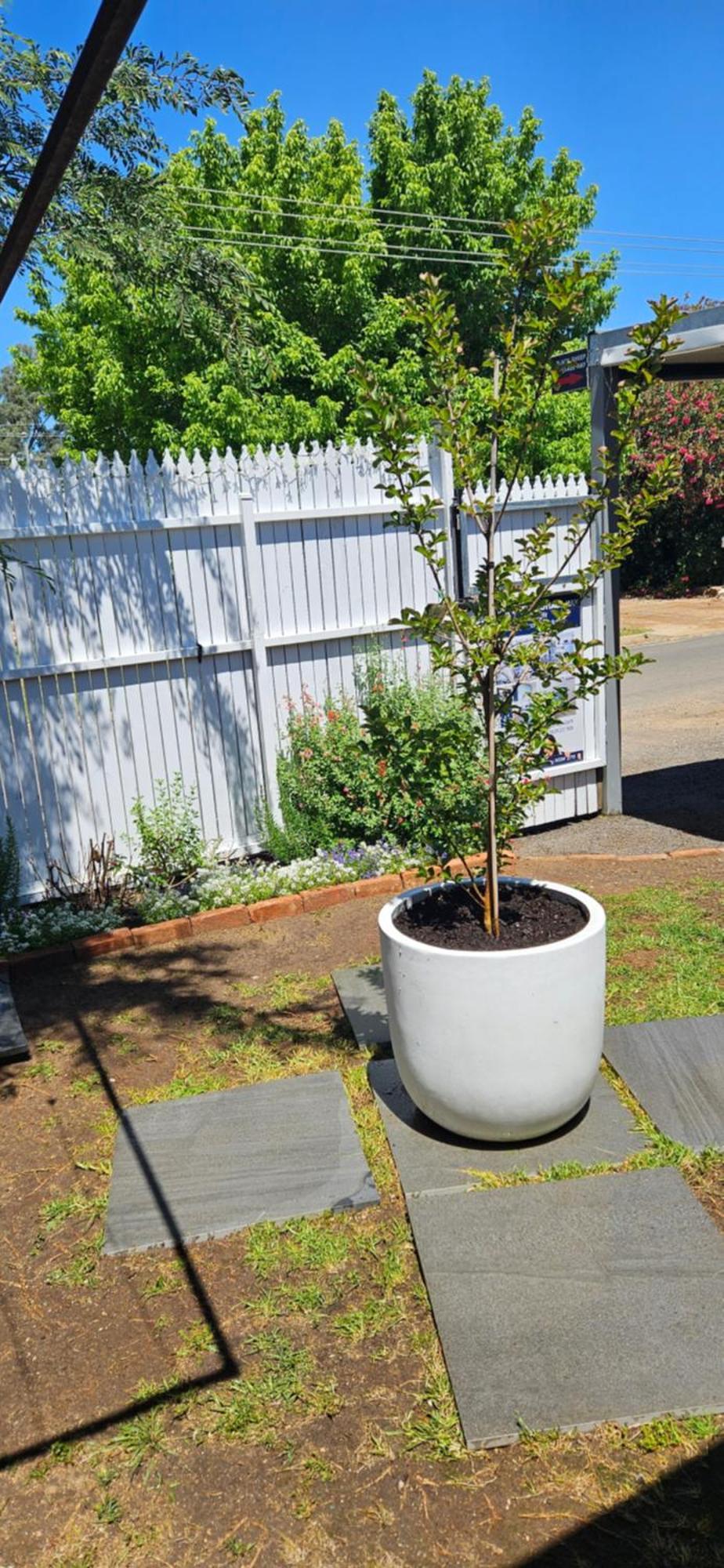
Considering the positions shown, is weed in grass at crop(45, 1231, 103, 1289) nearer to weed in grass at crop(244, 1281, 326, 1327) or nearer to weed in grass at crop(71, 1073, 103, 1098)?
weed in grass at crop(244, 1281, 326, 1327)

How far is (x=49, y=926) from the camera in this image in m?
5.86

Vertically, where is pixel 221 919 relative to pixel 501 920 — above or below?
below

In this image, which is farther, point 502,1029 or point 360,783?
point 360,783

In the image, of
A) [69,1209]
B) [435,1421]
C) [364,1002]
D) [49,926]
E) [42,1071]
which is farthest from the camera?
[49,926]

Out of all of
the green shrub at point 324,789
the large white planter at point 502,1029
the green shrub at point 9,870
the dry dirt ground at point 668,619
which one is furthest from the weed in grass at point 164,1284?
the dry dirt ground at point 668,619

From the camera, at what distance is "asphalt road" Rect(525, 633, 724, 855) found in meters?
7.39

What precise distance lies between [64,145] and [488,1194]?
9.52ft

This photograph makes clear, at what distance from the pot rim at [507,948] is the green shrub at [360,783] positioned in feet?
7.07

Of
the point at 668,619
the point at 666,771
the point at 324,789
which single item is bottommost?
the point at 668,619

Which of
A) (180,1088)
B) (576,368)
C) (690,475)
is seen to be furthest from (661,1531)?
(690,475)

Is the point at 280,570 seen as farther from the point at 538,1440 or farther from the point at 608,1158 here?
the point at 538,1440

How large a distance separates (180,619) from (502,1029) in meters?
3.82

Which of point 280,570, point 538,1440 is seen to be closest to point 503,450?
point 280,570

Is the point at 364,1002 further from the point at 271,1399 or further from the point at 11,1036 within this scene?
the point at 271,1399
